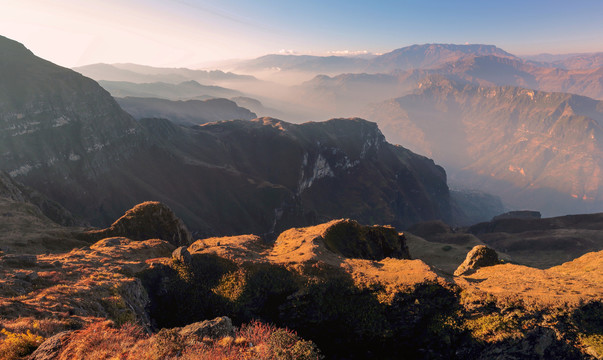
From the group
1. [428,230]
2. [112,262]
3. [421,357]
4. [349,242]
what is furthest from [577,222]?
[112,262]

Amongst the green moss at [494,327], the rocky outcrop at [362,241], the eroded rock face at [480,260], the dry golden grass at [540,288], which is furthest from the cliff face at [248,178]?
the green moss at [494,327]

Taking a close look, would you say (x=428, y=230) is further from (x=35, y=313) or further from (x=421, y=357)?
(x=35, y=313)

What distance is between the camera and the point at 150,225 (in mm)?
41125

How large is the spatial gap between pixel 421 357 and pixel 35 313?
75.4ft

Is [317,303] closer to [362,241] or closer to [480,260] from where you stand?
[362,241]

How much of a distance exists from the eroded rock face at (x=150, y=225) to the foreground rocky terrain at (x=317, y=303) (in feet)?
52.2

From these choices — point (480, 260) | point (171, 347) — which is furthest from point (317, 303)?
point (480, 260)

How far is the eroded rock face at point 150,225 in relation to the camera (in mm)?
39406

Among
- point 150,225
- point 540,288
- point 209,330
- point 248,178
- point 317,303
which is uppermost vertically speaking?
point 209,330

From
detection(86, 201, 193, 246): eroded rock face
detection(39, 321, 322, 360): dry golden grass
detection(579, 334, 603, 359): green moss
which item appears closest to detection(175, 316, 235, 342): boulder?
detection(39, 321, 322, 360): dry golden grass

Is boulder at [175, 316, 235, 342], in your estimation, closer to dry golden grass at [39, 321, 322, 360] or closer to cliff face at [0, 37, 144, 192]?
dry golden grass at [39, 321, 322, 360]

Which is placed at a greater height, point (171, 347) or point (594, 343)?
point (171, 347)

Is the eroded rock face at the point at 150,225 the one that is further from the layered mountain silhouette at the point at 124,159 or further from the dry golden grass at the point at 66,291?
the layered mountain silhouette at the point at 124,159

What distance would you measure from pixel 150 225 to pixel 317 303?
33.4 metres
